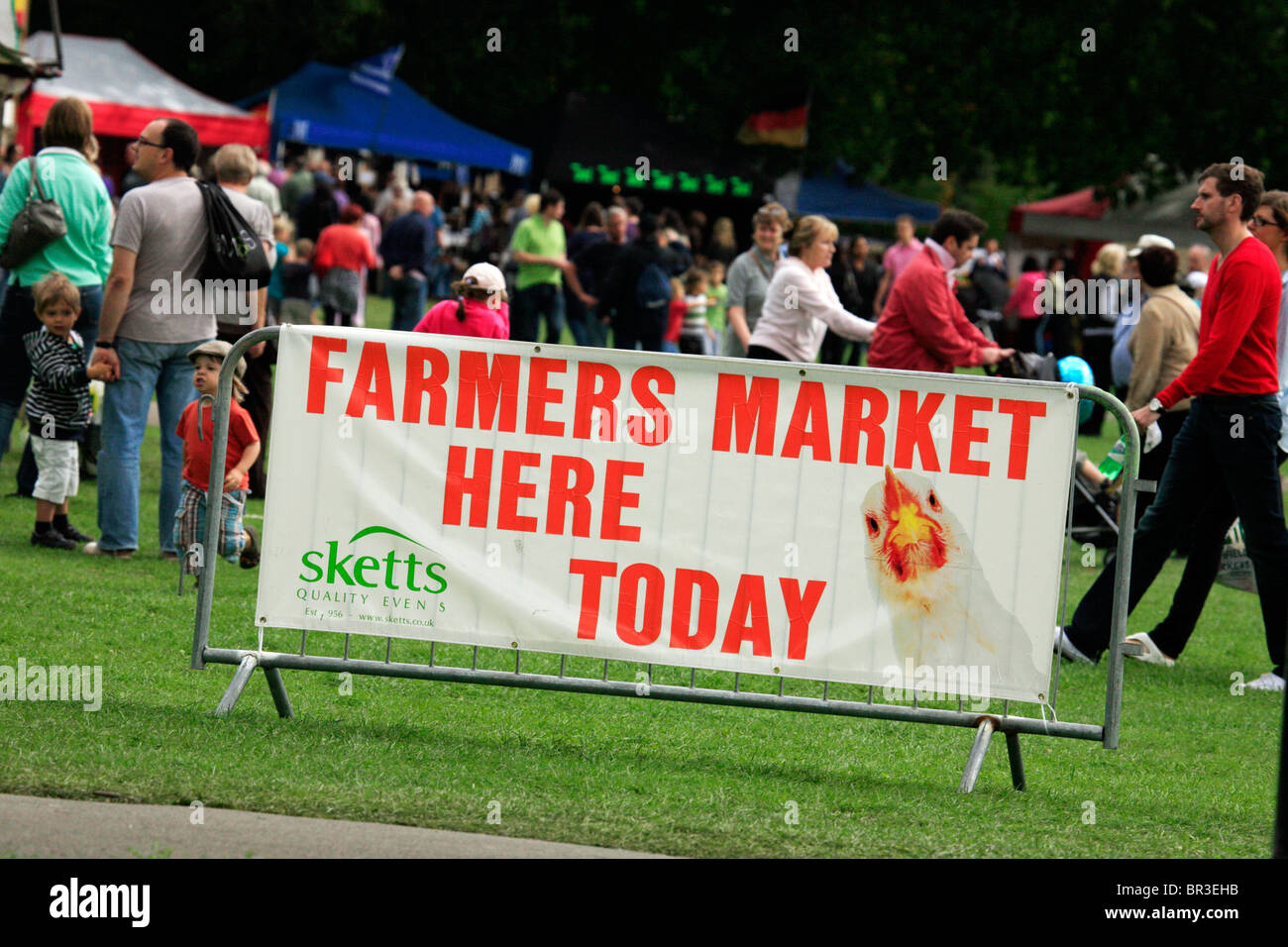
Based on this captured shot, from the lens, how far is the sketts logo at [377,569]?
19.2 feet

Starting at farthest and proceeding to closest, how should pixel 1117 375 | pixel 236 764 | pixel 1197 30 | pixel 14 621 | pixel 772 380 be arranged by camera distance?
pixel 1197 30 < pixel 1117 375 < pixel 14 621 < pixel 772 380 < pixel 236 764

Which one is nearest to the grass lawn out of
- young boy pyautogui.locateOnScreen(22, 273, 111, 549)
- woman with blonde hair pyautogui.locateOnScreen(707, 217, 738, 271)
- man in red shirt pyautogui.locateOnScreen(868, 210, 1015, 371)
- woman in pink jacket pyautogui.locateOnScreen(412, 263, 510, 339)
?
young boy pyautogui.locateOnScreen(22, 273, 111, 549)

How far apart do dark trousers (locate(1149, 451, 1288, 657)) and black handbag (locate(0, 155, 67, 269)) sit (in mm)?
5903

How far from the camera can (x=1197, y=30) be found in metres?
33.4

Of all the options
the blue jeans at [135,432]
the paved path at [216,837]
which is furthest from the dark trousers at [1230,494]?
the blue jeans at [135,432]

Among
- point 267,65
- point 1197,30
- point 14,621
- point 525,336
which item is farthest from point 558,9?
point 14,621

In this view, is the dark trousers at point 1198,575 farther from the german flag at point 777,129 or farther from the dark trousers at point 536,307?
the german flag at point 777,129

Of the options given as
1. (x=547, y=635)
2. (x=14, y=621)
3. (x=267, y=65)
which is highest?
(x=267, y=65)

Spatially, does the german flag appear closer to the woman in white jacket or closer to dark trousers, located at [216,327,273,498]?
the woman in white jacket

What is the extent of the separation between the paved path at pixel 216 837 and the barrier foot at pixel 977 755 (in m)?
1.43

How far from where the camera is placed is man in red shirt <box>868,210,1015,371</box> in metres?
9.62
